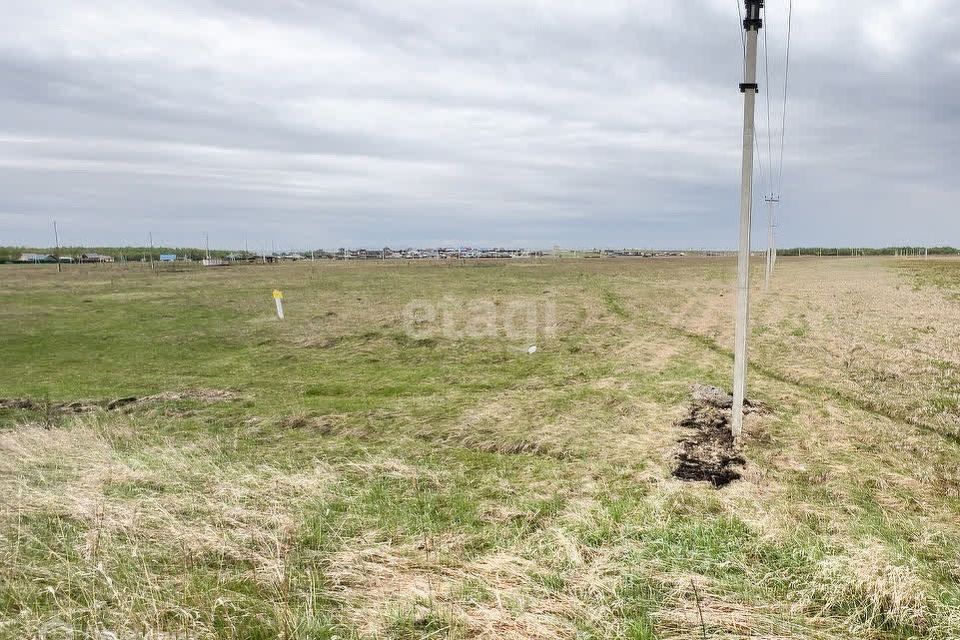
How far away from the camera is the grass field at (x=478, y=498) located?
388cm

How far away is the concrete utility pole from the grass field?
109 centimetres

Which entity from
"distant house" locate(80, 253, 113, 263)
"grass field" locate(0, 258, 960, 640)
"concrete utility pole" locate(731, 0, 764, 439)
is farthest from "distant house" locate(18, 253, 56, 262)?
"concrete utility pole" locate(731, 0, 764, 439)

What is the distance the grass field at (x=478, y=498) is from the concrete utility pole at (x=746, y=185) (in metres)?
1.09

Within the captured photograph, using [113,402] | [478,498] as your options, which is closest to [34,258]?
[113,402]

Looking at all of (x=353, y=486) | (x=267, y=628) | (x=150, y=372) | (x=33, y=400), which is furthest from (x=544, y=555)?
(x=150, y=372)

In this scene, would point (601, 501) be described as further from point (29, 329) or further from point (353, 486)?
point (29, 329)

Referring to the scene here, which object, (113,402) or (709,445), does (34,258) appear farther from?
(709,445)

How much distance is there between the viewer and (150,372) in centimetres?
1500

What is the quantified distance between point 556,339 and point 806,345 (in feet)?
24.9

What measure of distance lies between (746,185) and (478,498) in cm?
613

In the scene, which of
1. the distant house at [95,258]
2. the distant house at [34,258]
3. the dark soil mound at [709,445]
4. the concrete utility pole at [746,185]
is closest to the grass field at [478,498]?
the dark soil mound at [709,445]

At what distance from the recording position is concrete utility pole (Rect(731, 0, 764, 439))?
25.4 feet

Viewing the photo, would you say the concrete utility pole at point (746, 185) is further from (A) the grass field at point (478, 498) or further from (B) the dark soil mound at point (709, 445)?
(A) the grass field at point (478, 498)

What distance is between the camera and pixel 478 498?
6.40 metres
